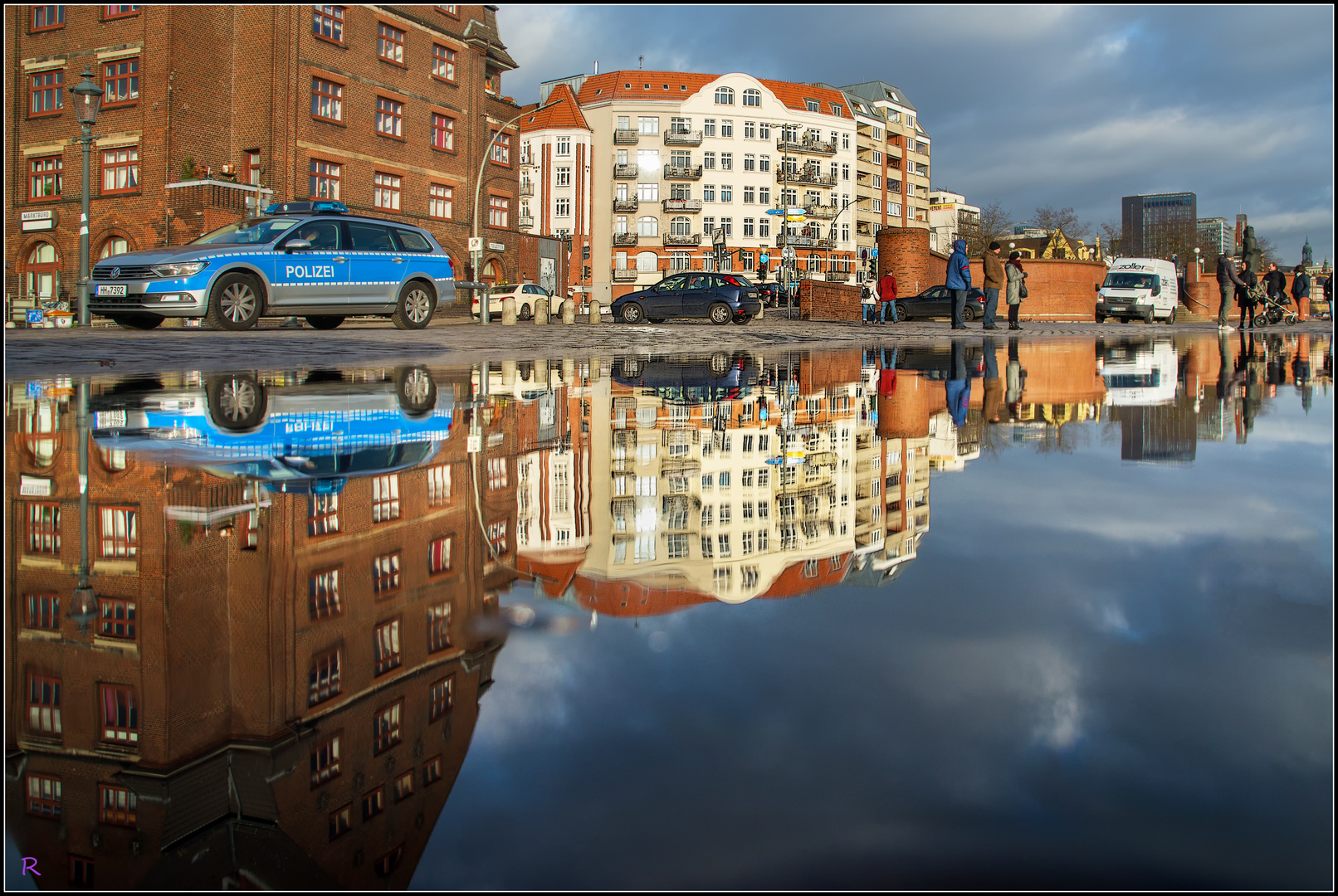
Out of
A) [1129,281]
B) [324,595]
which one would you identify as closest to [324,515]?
[324,595]

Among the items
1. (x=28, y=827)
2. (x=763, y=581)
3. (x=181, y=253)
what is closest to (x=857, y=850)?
(x=28, y=827)

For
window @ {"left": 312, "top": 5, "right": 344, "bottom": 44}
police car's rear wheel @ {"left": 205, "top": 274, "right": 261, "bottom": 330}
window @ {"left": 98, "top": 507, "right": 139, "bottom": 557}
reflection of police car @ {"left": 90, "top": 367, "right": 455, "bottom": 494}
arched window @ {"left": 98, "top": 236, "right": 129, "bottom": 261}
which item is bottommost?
window @ {"left": 98, "top": 507, "right": 139, "bottom": 557}

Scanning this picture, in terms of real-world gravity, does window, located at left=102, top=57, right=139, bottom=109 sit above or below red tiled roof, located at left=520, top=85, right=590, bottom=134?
below

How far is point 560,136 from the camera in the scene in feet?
294

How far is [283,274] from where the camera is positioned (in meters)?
17.4

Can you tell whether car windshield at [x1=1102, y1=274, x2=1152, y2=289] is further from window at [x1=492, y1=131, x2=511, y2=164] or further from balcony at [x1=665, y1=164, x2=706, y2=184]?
balcony at [x1=665, y1=164, x2=706, y2=184]

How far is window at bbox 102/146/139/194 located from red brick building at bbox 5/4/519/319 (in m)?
0.05

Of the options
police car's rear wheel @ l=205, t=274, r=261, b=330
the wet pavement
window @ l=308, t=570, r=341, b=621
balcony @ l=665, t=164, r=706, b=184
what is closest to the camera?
the wet pavement

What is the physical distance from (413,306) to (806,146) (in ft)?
272

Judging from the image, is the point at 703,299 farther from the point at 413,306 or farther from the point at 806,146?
the point at 806,146

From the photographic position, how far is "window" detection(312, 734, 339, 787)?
1492 millimetres

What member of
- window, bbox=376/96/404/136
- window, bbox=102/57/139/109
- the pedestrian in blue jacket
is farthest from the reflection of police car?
window, bbox=376/96/404/136

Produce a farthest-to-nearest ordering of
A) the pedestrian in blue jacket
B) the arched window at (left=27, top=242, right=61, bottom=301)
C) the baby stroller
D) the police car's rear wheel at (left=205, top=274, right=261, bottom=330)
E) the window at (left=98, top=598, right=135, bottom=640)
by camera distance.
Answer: the arched window at (left=27, top=242, right=61, bottom=301) → the baby stroller → the pedestrian in blue jacket → the police car's rear wheel at (left=205, top=274, right=261, bottom=330) → the window at (left=98, top=598, right=135, bottom=640)

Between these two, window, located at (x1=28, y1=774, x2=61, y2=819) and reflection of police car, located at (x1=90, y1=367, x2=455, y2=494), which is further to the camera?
reflection of police car, located at (x1=90, y1=367, x2=455, y2=494)
